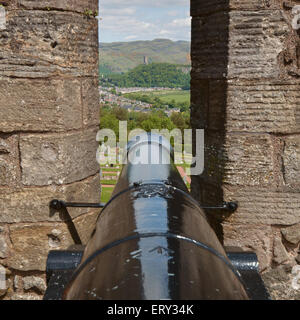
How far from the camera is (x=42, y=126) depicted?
2.71 meters

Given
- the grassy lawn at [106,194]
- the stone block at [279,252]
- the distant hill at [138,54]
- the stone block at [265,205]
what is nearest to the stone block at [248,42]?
the stone block at [265,205]

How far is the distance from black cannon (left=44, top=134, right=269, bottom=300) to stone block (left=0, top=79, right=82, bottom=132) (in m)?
0.84

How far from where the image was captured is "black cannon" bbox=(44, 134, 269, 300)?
3.48 feet

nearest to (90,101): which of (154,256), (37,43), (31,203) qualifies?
(37,43)

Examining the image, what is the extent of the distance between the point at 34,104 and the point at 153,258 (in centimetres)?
178

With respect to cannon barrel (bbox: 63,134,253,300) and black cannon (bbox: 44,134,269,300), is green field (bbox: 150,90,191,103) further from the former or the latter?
cannon barrel (bbox: 63,134,253,300)

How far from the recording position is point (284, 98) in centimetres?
264

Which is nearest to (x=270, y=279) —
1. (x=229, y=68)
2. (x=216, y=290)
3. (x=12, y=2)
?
(x=229, y=68)

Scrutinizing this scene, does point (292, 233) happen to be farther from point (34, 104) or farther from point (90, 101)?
point (34, 104)

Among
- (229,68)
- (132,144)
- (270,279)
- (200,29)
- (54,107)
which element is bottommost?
(270,279)

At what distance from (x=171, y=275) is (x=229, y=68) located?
1.83 meters

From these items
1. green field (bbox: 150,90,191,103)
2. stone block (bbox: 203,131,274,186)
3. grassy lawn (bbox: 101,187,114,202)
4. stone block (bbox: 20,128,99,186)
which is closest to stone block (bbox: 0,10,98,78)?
stone block (bbox: 20,128,99,186)

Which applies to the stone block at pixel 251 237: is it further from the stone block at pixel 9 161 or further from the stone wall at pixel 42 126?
the stone block at pixel 9 161
